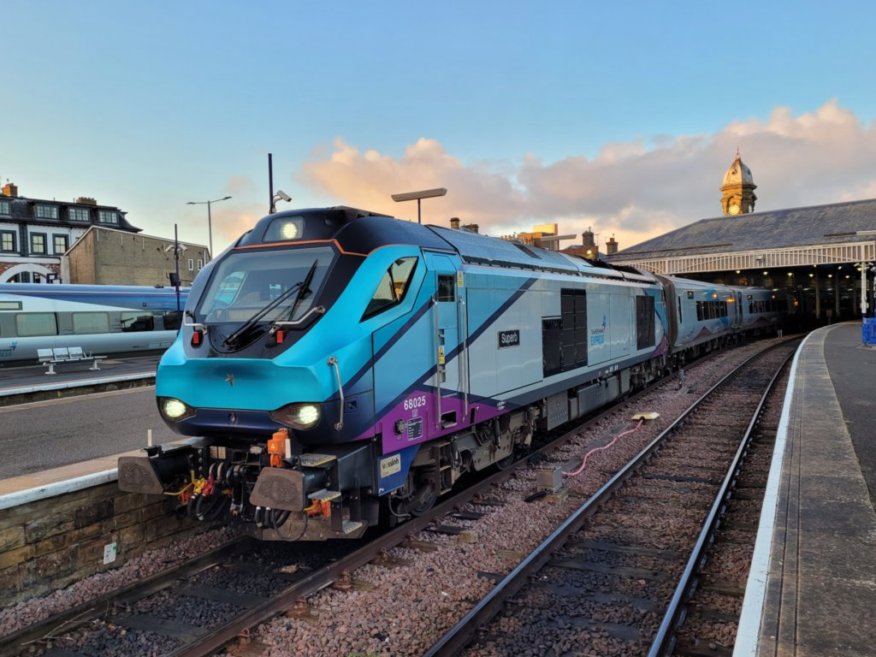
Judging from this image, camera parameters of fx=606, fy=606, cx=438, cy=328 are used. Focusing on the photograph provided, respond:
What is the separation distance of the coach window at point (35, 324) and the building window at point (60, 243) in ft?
107

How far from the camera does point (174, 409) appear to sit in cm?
604

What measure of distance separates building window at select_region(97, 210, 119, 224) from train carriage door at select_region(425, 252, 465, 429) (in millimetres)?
59717

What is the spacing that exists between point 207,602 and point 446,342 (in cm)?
344

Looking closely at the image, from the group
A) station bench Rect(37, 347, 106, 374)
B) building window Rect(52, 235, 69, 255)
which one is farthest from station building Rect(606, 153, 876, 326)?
building window Rect(52, 235, 69, 255)

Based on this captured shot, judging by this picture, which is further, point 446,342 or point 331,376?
point 446,342

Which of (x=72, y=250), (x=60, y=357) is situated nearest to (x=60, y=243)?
(x=72, y=250)

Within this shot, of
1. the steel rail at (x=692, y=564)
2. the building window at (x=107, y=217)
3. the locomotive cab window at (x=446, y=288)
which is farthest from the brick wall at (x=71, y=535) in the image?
the building window at (x=107, y=217)

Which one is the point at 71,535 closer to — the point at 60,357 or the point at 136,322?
the point at 60,357

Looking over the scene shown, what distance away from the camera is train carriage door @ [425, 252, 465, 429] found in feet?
21.6

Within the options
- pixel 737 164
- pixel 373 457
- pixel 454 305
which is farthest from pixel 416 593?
pixel 737 164

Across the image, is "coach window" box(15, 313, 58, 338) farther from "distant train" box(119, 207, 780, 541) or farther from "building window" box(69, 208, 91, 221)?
"building window" box(69, 208, 91, 221)

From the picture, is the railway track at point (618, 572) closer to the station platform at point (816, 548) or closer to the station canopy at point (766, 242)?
the station platform at point (816, 548)

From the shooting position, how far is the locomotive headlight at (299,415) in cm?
529

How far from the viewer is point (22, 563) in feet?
18.0
